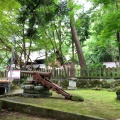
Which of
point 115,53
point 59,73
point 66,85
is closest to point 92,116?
point 66,85

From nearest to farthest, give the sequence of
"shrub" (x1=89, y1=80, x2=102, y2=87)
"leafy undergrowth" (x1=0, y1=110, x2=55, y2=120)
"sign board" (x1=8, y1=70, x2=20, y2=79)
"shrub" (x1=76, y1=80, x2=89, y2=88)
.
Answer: "leafy undergrowth" (x1=0, y1=110, x2=55, y2=120) < "sign board" (x1=8, y1=70, x2=20, y2=79) < "shrub" (x1=89, y1=80, x2=102, y2=87) < "shrub" (x1=76, y1=80, x2=89, y2=88)

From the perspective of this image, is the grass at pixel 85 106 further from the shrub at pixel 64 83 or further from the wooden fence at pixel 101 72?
the shrub at pixel 64 83

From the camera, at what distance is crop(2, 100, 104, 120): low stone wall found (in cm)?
317

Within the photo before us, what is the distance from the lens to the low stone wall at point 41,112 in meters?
3.17

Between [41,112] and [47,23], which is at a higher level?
[47,23]

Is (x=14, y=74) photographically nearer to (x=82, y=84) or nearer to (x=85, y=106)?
(x=82, y=84)

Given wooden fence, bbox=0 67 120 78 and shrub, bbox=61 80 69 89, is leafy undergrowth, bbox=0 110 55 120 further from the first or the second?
wooden fence, bbox=0 67 120 78

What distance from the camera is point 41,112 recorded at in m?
3.69

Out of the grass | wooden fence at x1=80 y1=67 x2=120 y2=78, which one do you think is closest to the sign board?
the grass

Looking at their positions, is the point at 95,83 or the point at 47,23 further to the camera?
the point at 47,23

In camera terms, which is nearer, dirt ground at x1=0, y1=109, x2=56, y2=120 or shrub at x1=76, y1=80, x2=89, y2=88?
dirt ground at x1=0, y1=109, x2=56, y2=120

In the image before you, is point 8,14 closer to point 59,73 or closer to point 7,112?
point 59,73

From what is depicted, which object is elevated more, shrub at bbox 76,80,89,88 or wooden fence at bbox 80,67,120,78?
wooden fence at bbox 80,67,120,78

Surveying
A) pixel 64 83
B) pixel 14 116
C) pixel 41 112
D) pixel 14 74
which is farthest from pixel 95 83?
pixel 14 116
